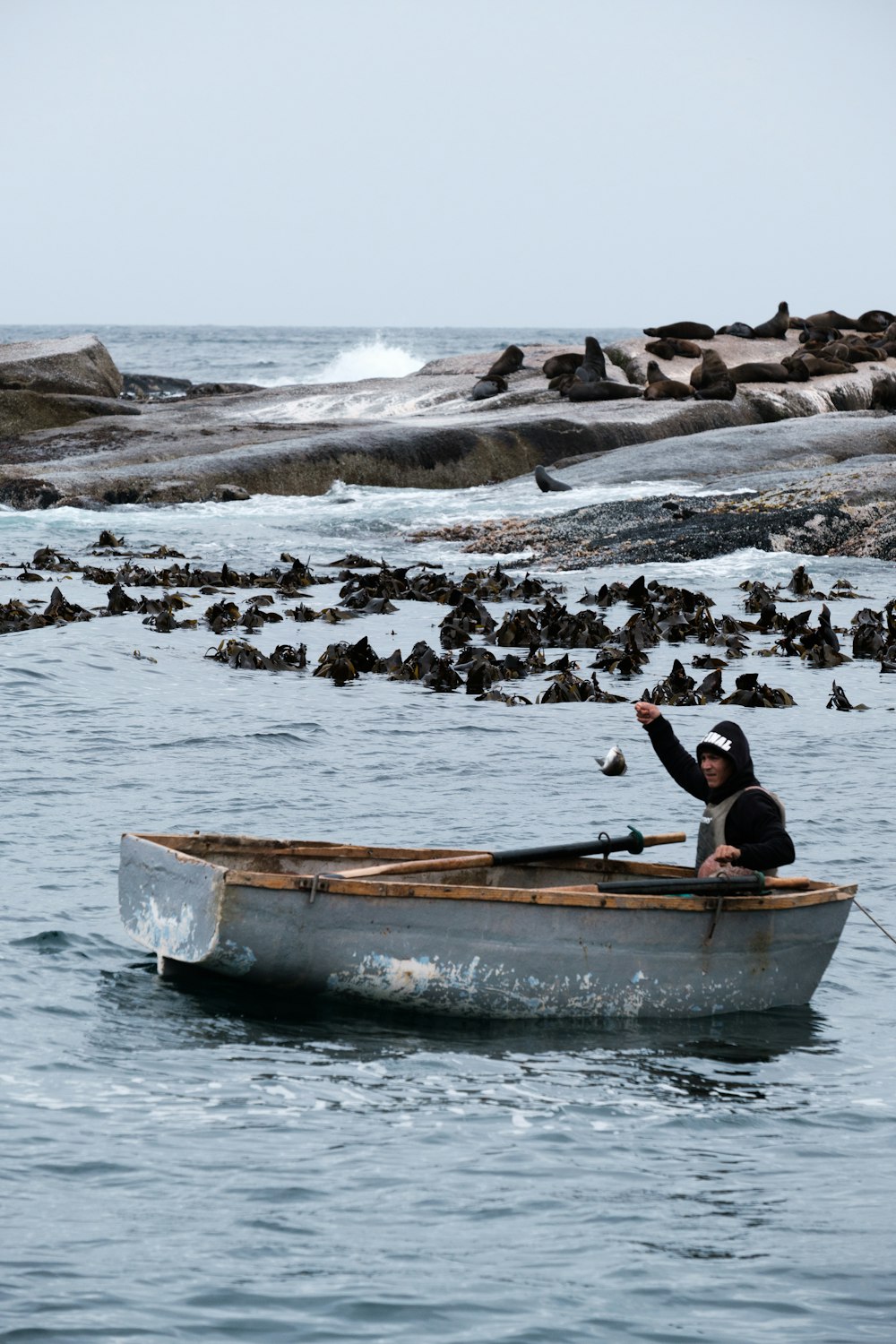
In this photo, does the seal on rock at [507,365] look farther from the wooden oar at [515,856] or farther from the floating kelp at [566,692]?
the wooden oar at [515,856]

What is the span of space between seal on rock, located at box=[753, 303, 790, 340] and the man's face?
1483 inches

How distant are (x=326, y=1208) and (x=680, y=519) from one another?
70.1 feet

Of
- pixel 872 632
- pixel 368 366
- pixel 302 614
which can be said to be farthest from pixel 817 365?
pixel 368 366

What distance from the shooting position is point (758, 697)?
1609cm

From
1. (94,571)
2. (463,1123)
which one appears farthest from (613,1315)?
(94,571)

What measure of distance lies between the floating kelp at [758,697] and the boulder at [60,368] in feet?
86.0

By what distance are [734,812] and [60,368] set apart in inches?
1360

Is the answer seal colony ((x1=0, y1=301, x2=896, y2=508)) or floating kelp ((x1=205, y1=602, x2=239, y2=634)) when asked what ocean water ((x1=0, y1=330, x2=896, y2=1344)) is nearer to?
floating kelp ((x1=205, y1=602, x2=239, y2=634))

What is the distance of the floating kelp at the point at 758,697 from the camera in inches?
634

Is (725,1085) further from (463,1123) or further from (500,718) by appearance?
(500,718)

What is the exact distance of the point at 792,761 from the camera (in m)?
14.0

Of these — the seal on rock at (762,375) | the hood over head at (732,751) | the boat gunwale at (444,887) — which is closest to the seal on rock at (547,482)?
the seal on rock at (762,375)

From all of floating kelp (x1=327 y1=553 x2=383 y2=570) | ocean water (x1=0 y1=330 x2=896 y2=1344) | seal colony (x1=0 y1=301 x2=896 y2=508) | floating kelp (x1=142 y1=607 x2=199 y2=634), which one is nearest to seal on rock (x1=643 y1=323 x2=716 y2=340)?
seal colony (x1=0 y1=301 x2=896 y2=508)

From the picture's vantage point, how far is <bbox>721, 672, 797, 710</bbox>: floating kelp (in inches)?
634
